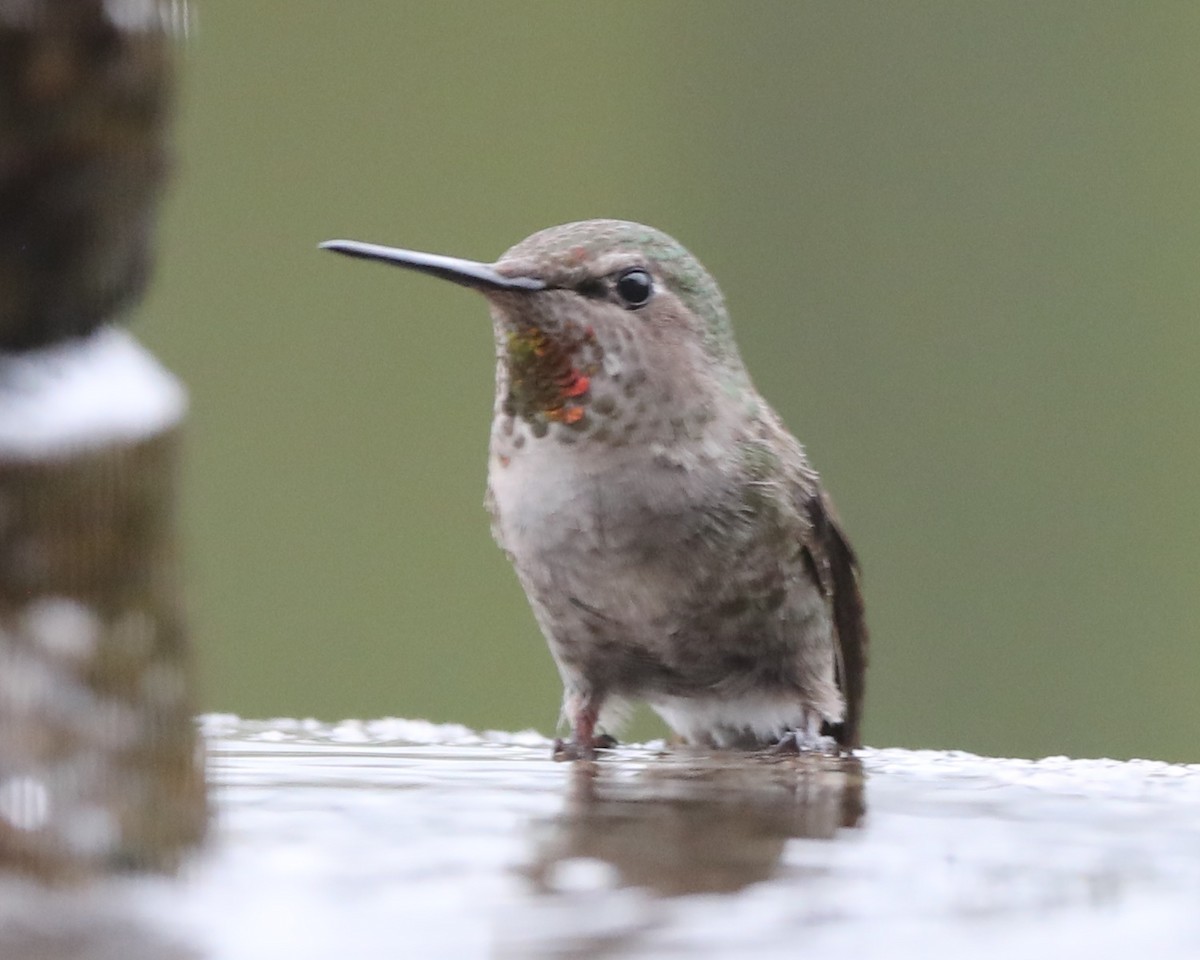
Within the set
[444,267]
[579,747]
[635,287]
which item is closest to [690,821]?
[579,747]

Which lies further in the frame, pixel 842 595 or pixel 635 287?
pixel 842 595

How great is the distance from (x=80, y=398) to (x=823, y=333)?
264 inches

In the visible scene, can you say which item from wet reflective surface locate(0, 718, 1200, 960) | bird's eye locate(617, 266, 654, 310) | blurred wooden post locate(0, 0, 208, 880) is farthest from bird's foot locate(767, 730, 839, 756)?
blurred wooden post locate(0, 0, 208, 880)

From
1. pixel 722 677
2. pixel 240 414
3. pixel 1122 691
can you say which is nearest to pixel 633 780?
pixel 722 677

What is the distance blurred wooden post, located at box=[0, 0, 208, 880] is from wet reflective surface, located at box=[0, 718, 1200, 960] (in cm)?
5

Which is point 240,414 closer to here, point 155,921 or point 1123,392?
point 1123,392

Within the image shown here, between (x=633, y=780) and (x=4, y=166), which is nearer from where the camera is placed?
(x=4, y=166)

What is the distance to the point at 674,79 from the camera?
27.3ft

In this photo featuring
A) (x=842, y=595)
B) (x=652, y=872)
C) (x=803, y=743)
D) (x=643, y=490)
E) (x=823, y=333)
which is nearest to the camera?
(x=652, y=872)

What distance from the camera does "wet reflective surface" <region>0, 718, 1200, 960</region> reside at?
812 millimetres

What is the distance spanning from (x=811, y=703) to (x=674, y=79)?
6128 mm

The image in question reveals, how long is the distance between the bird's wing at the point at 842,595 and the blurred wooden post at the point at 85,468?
5.28 feet

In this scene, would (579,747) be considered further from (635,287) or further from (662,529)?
(635,287)

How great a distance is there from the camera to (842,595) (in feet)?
8.76
